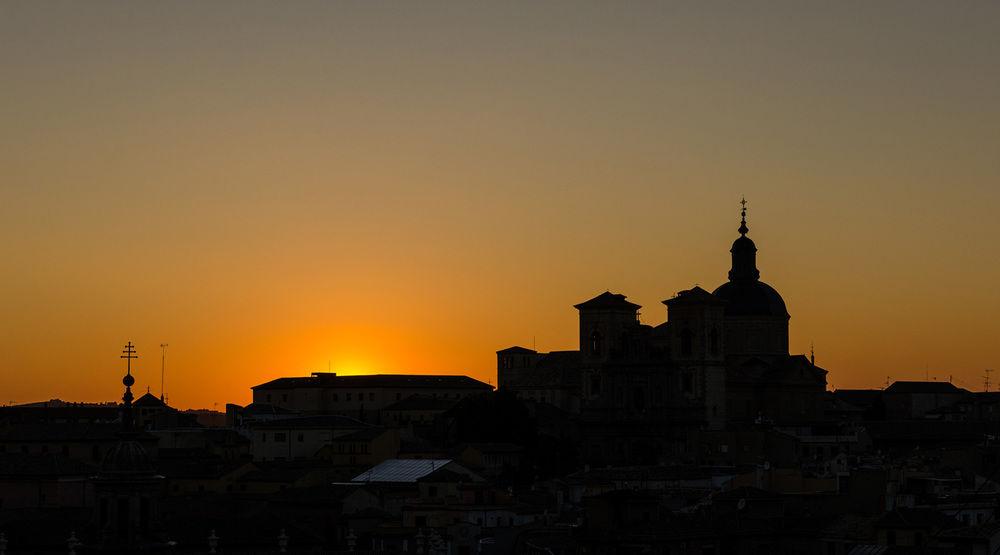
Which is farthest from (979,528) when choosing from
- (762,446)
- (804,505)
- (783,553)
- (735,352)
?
(735,352)

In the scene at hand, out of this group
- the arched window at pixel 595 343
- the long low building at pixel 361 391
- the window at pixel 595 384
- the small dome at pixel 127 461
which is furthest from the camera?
the long low building at pixel 361 391

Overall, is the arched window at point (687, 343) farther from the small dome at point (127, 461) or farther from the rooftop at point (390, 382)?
the small dome at point (127, 461)

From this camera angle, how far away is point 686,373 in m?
115

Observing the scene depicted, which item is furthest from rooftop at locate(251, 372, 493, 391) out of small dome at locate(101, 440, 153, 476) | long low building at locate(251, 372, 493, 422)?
small dome at locate(101, 440, 153, 476)

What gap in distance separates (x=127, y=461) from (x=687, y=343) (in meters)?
77.6

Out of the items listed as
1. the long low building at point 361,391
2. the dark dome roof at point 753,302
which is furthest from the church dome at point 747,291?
the long low building at point 361,391

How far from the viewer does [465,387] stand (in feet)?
474

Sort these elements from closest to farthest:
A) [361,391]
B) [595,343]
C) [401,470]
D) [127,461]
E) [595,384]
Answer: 1. [127,461]
2. [401,470]
3. [595,384]
4. [595,343]
5. [361,391]

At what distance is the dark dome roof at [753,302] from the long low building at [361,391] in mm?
24858

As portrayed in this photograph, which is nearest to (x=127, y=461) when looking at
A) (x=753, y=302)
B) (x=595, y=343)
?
(x=595, y=343)

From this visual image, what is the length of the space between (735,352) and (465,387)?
27185mm

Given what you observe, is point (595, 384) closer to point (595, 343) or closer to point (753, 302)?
point (595, 343)

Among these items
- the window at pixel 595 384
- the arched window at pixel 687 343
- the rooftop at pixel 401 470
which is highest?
the arched window at pixel 687 343

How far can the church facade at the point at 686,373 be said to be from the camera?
371 feet
